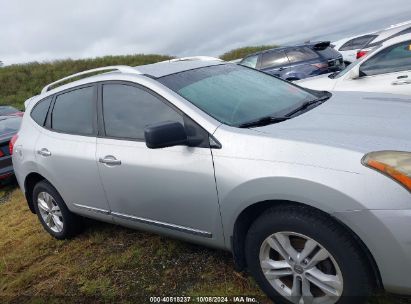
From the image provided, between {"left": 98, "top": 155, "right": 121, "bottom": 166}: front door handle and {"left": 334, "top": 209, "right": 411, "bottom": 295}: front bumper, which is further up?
{"left": 98, "top": 155, "right": 121, "bottom": 166}: front door handle

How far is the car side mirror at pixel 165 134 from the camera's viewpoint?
2.56m

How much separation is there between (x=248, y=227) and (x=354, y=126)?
0.92m

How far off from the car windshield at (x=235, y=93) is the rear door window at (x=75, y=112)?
0.82m

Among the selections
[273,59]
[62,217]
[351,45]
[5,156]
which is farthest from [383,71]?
[351,45]

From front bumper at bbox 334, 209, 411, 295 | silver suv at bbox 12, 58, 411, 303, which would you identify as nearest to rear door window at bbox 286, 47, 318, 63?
silver suv at bbox 12, 58, 411, 303

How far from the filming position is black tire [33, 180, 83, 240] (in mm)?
4082

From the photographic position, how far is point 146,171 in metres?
2.97

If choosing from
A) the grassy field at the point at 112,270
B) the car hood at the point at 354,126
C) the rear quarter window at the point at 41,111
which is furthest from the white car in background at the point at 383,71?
the rear quarter window at the point at 41,111

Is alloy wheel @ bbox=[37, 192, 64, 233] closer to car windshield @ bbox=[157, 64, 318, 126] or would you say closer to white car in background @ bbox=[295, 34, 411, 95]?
car windshield @ bbox=[157, 64, 318, 126]

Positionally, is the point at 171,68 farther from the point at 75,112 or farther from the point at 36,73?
the point at 36,73

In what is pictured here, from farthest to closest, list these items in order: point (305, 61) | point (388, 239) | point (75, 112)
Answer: point (305, 61) < point (75, 112) < point (388, 239)

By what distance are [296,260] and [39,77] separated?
101 feet

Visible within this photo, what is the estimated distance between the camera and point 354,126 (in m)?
2.56

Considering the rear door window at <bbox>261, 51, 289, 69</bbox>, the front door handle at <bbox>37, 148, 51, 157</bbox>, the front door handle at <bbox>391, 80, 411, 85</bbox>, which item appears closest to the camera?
the front door handle at <bbox>37, 148, 51, 157</bbox>
